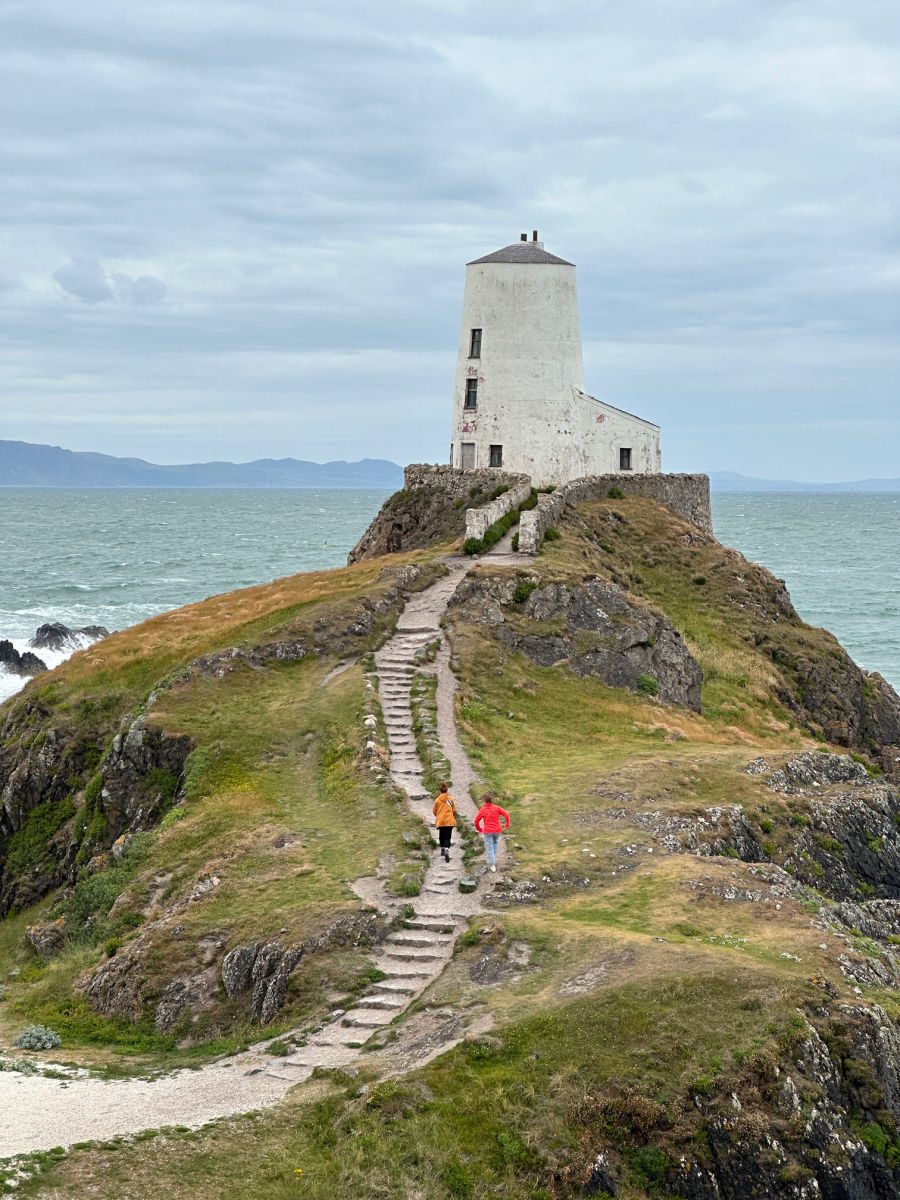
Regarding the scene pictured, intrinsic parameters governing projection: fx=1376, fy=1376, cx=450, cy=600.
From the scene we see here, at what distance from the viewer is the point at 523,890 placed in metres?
28.7

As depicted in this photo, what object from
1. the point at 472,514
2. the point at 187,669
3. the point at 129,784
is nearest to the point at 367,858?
the point at 129,784

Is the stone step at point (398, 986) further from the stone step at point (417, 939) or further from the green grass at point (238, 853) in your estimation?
the stone step at point (417, 939)

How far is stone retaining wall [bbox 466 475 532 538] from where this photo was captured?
5750cm

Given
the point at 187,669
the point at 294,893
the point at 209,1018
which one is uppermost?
the point at 187,669

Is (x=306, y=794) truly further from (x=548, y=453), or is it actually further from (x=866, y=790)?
(x=548, y=453)

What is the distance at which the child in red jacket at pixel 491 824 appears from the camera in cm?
2938

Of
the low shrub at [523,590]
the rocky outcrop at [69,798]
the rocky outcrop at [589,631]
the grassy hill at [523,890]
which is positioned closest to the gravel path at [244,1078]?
the grassy hill at [523,890]

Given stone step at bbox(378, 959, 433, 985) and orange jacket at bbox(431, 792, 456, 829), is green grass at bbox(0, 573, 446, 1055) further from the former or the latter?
orange jacket at bbox(431, 792, 456, 829)

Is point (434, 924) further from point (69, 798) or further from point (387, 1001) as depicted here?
point (69, 798)

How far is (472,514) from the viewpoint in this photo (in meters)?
57.7

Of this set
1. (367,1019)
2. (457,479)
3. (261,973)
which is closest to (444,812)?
(261,973)

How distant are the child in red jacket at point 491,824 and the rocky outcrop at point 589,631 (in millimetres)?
17502

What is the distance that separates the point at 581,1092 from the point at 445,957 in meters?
5.85

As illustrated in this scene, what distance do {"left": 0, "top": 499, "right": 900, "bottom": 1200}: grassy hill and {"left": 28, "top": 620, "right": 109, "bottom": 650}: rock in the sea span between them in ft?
149
